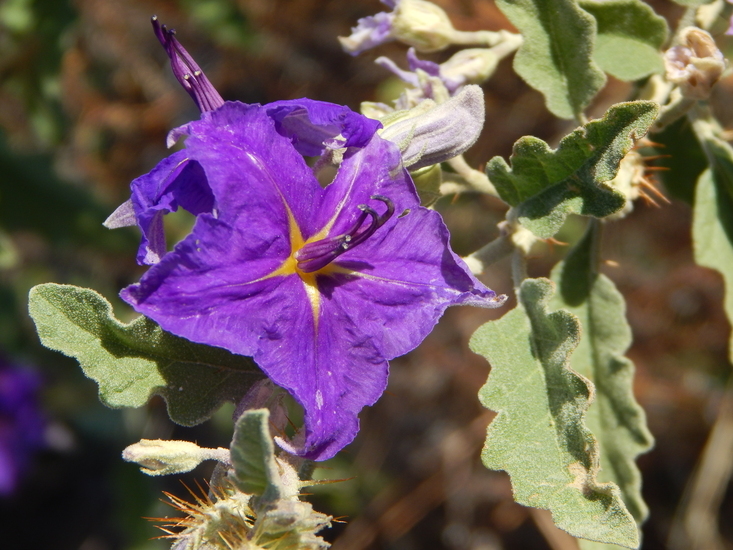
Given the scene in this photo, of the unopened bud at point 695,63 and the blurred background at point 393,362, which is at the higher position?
the unopened bud at point 695,63

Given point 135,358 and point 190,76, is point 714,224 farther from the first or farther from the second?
point 135,358

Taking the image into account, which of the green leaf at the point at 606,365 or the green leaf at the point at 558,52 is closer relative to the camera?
the green leaf at the point at 558,52

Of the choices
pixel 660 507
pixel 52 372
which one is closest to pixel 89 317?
pixel 52 372

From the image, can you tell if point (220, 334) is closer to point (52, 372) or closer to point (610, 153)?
point (610, 153)

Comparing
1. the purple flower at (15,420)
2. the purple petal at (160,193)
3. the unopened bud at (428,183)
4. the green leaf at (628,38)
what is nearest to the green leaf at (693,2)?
the green leaf at (628,38)

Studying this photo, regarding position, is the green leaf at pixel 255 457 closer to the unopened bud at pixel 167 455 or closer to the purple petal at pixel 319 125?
the unopened bud at pixel 167 455

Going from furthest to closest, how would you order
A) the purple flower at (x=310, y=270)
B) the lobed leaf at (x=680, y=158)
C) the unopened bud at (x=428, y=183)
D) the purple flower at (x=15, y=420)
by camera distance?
the purple flower at (x=15, y=420)
the lobed leaf at (x=680, y=158)
the unopened bud at (x=428, y=183)
the purple flower at (x=310, y=270)

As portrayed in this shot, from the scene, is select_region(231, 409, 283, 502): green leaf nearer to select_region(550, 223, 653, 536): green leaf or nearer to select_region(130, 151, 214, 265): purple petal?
select_region(130, 151, 214, 265): purple petal

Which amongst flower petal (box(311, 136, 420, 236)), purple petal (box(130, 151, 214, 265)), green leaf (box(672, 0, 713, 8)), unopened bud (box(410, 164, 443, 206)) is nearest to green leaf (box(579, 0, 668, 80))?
green leaf (box(672, 0, 713, 8))
